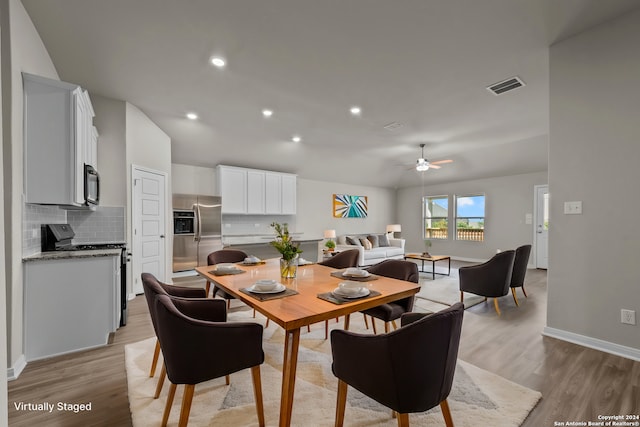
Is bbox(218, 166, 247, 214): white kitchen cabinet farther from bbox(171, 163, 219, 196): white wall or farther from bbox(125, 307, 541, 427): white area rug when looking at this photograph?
bbox(125, 307, 541, 427): white area rug

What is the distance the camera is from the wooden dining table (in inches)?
62.1

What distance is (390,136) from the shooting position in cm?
569

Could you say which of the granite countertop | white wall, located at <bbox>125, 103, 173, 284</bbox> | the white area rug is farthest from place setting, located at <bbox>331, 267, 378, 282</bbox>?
white wall, located at <bbox>125, 103, 173, 284</bbox>

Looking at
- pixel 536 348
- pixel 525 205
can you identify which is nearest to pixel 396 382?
pixel 536 348

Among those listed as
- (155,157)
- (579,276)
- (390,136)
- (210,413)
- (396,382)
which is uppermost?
(390,136)

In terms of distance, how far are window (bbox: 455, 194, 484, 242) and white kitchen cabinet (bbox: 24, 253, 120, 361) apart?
8031mm

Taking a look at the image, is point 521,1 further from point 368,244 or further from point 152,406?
point 368,244

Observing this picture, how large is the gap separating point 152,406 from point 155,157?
3.81 meters

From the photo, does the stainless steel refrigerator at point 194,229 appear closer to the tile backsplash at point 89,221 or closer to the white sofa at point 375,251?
the tile backsplash at point 89,221

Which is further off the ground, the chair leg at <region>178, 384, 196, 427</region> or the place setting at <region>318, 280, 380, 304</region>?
the place setting at <region>318, 280, 380, 304</region>

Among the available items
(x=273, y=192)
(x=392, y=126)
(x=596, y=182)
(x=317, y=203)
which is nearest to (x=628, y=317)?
(x=596, y=182)

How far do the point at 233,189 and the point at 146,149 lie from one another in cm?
216

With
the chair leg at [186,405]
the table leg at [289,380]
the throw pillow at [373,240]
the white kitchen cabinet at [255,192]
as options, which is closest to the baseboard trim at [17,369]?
the chair leg at [186,405]

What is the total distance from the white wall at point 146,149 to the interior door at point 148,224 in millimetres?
85
